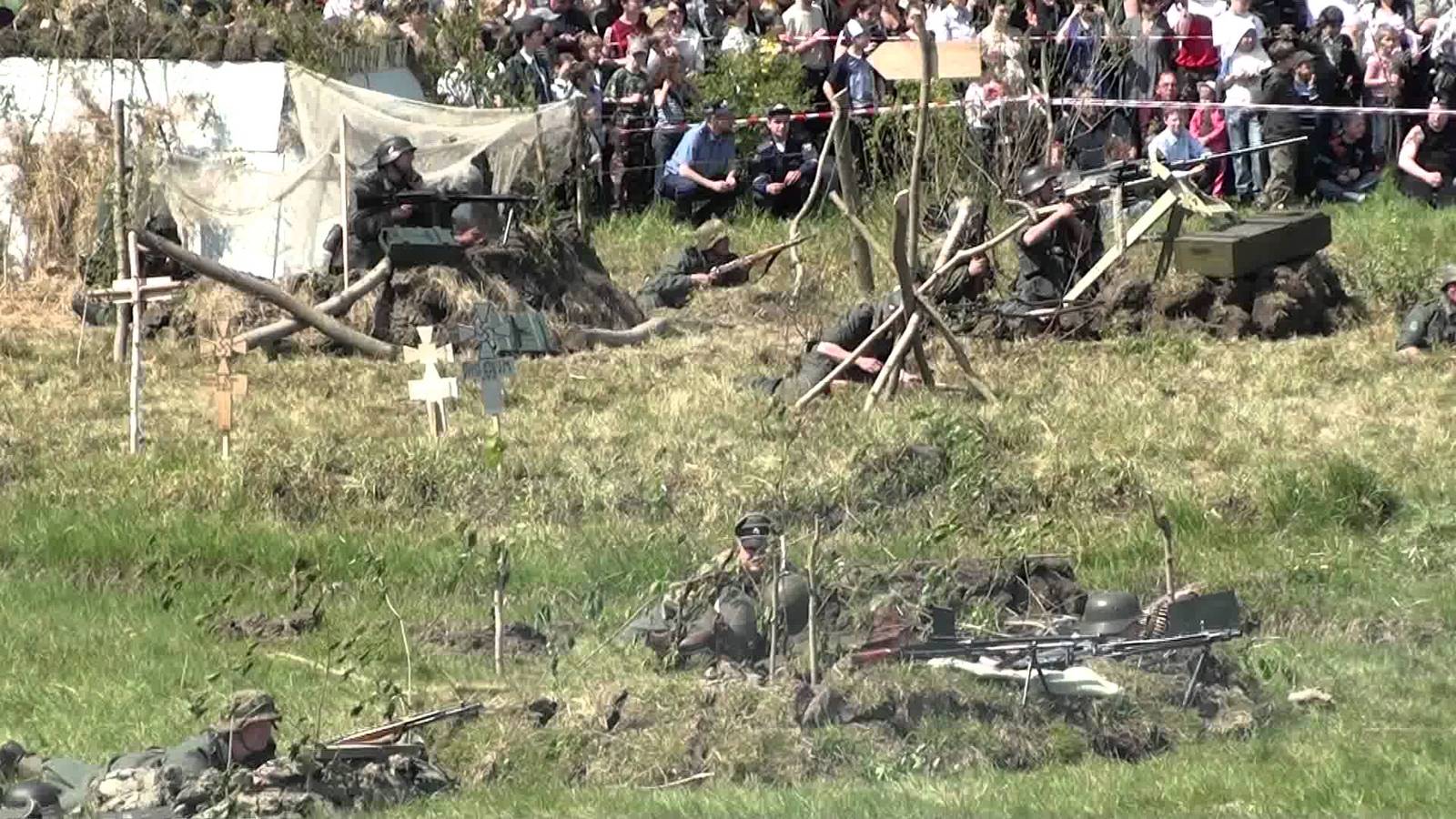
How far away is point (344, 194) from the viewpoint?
70.8 ft

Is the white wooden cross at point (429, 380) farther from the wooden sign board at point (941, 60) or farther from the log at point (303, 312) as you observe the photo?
the wooden sign board at point (941, 60)

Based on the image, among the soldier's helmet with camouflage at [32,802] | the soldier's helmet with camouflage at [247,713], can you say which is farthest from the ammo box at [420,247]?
the soldier's helmet with camouflage at [32,802]

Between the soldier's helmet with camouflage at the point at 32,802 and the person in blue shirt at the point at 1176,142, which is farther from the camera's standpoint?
the person in blue shirt at the point at 1176,142

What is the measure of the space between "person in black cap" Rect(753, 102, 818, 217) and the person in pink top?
3400mm

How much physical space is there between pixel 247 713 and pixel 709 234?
1446 centimetres

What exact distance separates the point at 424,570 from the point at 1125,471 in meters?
4.15

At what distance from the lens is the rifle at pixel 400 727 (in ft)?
34.9

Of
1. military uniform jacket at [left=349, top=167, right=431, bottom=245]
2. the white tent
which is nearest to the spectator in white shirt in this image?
the white tent

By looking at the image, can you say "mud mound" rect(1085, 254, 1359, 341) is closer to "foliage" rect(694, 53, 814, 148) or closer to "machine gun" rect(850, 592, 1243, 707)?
"foliage" rect(694, 53, 814, 148)

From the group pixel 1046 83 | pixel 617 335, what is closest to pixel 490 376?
pixel 617 335

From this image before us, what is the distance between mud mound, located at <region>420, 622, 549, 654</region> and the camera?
1277cm

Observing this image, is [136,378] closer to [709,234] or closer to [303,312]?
[303,312]

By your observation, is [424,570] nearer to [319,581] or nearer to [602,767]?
[319,581]

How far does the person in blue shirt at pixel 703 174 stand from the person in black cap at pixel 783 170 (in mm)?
241
